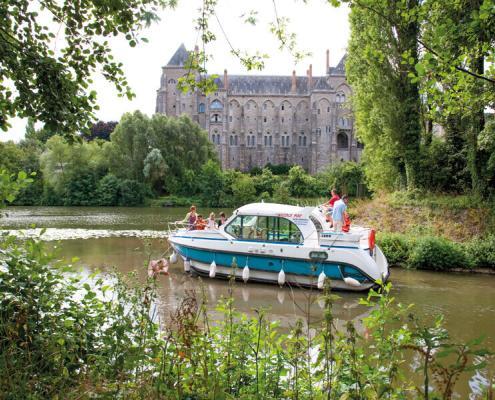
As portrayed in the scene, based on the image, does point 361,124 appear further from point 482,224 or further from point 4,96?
point 4,96

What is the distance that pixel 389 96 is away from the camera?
72.6ft

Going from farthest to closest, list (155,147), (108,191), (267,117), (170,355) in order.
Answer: (267,117) < (155,147) < (108,191) < (170,355)

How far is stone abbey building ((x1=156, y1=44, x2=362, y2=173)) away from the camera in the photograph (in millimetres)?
82812

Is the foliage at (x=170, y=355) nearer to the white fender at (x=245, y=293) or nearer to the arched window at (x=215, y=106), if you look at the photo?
the white fender at (x=245, y=293)

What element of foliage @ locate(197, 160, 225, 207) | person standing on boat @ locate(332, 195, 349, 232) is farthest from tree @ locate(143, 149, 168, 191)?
person standing on boat @ locate(332, 195, 349, 232)

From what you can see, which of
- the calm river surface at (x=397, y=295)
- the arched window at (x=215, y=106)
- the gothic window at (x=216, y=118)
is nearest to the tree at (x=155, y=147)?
the gothic window at (x=216, y=118)

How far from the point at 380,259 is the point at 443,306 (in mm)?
2354

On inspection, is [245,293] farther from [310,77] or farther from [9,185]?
[310,77]

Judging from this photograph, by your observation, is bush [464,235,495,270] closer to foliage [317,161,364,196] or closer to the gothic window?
foliage [317,161,364,196]

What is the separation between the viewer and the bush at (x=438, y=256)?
50.7 ft

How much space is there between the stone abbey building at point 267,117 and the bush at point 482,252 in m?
67.2

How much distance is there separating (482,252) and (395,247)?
2843 mm

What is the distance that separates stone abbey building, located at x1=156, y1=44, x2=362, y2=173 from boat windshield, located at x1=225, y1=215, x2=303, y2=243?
231 feet

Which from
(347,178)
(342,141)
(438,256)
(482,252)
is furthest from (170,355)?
(342,141)
